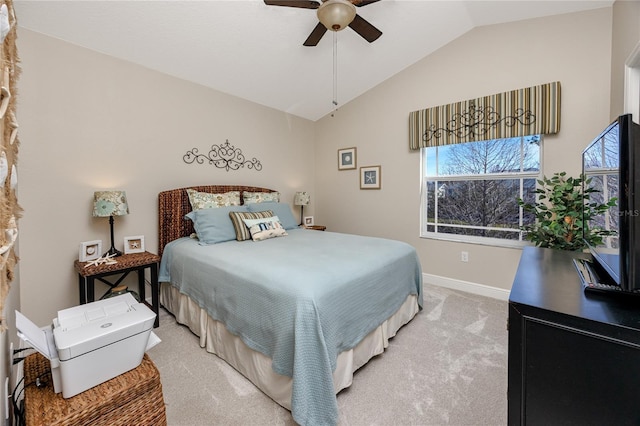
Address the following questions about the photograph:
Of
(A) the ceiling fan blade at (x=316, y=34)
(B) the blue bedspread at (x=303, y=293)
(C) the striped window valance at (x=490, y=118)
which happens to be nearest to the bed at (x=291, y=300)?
(B) the blue bedspread at (x=303, y=293)

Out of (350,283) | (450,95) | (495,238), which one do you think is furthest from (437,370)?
(450,95)

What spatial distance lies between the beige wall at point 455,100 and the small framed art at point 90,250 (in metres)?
3.06

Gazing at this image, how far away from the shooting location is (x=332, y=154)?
450 cm

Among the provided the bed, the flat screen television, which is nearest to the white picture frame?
the bed

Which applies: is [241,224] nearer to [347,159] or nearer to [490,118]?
[347,159]

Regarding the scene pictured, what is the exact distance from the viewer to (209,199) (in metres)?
3.09

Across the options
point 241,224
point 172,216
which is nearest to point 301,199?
point 241,224

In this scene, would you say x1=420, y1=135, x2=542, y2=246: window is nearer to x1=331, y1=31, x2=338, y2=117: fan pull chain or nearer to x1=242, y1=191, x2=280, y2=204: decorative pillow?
x1=331, y1=31, x2=338, y2=117: fan pull chain

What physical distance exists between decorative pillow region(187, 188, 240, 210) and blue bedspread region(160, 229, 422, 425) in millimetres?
537

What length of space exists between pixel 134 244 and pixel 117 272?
448 millimetres

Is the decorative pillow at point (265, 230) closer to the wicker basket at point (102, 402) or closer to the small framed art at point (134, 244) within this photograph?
the small framed art at point (134, 244)

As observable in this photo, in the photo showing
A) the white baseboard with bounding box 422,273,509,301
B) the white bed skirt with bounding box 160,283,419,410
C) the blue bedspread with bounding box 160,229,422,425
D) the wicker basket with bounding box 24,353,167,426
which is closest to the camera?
the wicker basket with bounding box 24,353,167,426

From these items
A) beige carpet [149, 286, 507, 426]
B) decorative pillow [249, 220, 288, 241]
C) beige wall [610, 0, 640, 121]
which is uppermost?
beige wall [610, 0, 640, 121]

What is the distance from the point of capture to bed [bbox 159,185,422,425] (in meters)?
1.40
